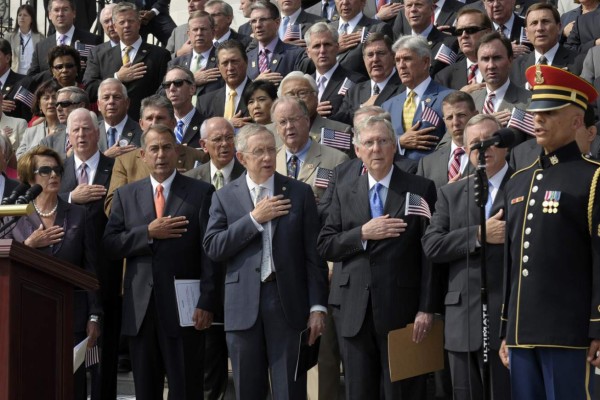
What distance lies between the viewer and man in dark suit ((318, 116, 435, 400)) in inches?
326

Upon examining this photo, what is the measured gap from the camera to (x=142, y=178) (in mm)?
9641

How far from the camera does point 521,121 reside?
31.7 feet

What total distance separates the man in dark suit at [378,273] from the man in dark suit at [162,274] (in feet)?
3.33

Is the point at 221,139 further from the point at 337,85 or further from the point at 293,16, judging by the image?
the point at 293,16

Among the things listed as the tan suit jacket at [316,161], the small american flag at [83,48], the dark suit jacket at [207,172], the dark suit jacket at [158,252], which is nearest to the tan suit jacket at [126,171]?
the dark suit jacket at [207,172]

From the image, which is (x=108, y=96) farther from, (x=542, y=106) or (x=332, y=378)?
(x=542, y=106)

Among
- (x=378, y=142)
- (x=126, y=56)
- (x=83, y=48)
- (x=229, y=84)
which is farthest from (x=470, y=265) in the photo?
(x=83, y=48)

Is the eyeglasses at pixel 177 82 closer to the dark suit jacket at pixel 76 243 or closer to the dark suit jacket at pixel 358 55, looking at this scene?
the dark suit jacket at pixel 358 55

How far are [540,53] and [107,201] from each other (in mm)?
3904

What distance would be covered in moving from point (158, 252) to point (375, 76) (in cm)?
312

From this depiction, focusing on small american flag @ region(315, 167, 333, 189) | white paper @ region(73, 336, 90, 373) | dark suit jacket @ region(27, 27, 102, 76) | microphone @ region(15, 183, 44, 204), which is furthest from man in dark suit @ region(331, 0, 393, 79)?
microphone @ region(15, 183, 44, 204)

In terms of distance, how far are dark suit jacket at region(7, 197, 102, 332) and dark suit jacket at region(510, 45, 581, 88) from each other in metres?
3.89

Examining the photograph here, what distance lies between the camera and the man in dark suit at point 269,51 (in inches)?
495

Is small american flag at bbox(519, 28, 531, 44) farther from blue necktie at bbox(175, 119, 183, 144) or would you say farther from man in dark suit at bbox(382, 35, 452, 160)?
blue necktie at bbox(175, 119, 183, 144)
